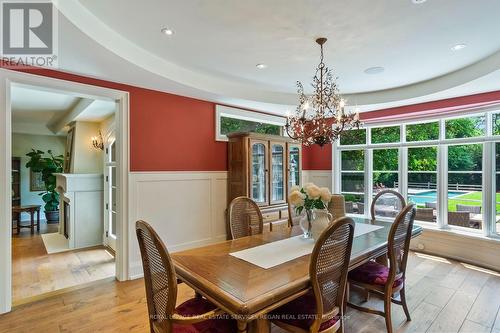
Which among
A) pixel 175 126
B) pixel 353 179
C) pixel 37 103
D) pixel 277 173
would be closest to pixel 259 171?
pixel 277 173

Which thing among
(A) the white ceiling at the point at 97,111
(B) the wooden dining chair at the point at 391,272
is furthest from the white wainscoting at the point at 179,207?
(B) the wooden dining chair at the point at 391,272

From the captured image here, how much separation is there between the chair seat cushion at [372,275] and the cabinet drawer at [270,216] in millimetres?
1866

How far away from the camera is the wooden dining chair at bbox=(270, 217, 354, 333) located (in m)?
1.48

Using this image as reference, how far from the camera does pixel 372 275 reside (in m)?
2.29

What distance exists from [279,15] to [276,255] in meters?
1.89

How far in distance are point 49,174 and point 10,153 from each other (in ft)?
15.0

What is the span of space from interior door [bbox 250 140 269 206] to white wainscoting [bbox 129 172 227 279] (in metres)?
0.50

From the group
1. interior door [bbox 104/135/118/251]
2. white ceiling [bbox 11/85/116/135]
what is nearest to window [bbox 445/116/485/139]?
white ceiling [bbox 11/85/116/135]

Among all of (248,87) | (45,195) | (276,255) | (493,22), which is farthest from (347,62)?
(45,195)

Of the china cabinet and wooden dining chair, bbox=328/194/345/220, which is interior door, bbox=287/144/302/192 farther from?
wooden dining chair, bbox=328/194/345/220

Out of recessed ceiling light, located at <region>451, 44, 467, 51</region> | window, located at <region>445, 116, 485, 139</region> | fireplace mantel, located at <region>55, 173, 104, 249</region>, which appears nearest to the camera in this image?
recessed ceiling light, located at <region>451, 44, 467, 51</region>

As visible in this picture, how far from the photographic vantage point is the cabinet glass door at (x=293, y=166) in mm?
4738

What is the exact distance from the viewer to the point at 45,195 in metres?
6.62

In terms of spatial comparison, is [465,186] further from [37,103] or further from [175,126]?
[37,103]
